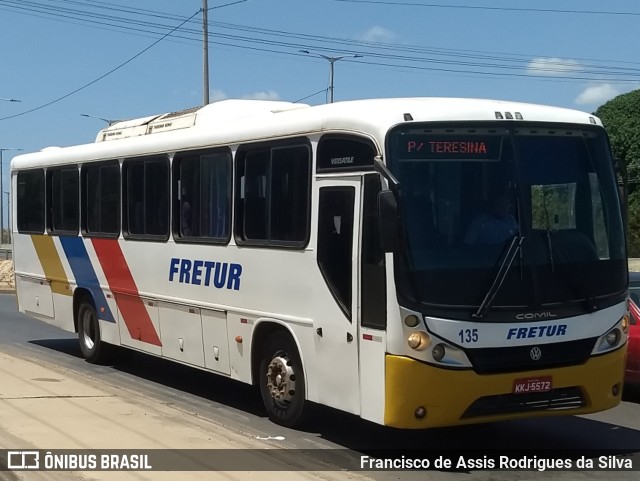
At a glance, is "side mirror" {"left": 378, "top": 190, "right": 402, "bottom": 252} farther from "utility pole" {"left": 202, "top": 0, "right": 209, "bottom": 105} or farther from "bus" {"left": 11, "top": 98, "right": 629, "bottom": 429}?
"utility pole" {"left": 202, "top": 0, "right": 209, "bottom": 105}

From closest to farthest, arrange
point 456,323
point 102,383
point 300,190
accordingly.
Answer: point 456,323 < point 300,190 < point 102,383

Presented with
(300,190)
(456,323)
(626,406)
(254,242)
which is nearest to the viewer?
(456,323)

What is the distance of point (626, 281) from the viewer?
853 cm

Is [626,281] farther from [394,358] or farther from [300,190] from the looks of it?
[300,190]

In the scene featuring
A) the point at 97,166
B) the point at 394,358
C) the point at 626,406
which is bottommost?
the point at 626,406

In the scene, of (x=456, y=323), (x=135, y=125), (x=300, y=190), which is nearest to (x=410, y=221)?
(x=456, y=323)

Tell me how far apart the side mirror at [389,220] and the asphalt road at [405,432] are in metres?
1.84

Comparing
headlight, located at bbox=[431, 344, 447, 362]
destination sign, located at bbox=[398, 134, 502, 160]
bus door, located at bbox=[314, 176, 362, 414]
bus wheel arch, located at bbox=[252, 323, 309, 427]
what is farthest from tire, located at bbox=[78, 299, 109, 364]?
headlight, located at bbox=[431, 344, 447, 362]

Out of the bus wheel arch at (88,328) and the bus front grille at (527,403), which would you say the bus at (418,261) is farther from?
the bus wheel arch at (88,328)

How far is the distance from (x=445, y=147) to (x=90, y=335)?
794cm

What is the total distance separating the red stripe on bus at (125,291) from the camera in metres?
12.4

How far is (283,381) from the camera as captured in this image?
945cm

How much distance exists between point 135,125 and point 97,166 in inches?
30.5

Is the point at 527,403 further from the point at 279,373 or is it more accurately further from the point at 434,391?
the point at 279,373
